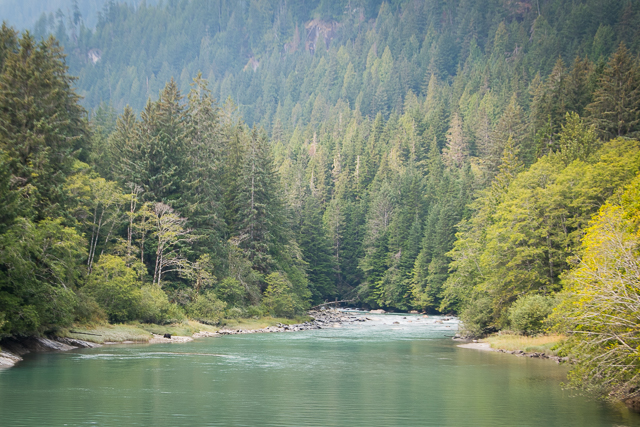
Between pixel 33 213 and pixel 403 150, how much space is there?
10518 cm

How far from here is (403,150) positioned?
430 ft

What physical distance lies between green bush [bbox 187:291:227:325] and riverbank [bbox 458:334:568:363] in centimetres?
2419

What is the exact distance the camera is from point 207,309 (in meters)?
54.4

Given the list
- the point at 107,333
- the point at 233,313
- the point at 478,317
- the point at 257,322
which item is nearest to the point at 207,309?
the point at 233,313

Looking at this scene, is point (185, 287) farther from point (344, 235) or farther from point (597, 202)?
point (344, 235)

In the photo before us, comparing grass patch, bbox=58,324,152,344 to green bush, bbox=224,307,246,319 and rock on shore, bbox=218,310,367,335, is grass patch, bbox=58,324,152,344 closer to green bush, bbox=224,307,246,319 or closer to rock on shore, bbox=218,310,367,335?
rock on shore, bbox=218,310,367,335

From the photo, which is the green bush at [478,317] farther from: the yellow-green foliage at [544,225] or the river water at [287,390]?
the river water at [287,390]

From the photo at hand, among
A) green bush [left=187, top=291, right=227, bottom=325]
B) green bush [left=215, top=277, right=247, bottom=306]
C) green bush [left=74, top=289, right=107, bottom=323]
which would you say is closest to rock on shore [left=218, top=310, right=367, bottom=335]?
green bush [left=187, top=291, right=227, bottom=325]

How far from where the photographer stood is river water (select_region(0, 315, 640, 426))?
19.2m

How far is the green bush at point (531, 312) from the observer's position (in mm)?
39125

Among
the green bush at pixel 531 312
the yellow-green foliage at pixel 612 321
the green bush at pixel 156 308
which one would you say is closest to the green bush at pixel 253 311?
the green bush at pixel 156 308

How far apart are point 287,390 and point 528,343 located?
22657mm

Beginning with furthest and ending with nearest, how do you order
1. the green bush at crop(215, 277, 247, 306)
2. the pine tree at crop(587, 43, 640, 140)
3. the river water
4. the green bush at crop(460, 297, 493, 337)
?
the green bush at crop(215, 277, 247, 306)
the pine tree at crop(587, 43, 640, 140)
the green bush at crop(460, 297, 493, 337)
the river water

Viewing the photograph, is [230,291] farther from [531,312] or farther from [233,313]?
[531,312]
